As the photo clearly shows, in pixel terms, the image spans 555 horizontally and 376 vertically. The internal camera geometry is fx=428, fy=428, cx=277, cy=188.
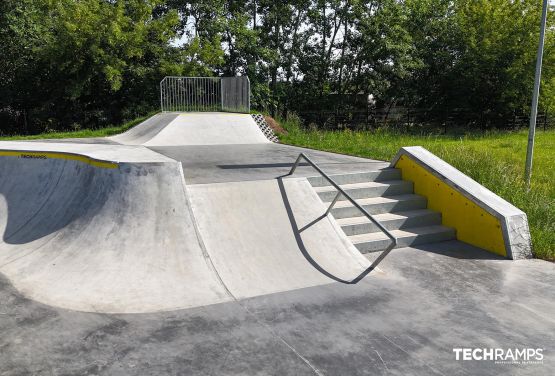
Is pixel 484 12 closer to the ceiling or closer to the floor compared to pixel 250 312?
closer to the ceiling

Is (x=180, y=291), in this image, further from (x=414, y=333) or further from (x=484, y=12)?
(x=484, y=12)

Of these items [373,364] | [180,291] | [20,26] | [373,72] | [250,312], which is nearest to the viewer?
[373,364]

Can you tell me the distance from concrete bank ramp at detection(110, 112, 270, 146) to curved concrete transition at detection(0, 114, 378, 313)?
6.02 metres

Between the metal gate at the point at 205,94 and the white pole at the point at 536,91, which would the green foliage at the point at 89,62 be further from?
the white pole at the point at 536,91

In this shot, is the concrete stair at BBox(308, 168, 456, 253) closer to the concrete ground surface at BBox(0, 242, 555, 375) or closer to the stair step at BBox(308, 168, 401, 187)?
the stair step at BBox(308, 168, 401, 187)

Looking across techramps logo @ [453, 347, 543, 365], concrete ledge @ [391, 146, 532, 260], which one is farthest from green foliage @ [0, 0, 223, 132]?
techramps logo @ [453, 347, 543, 365]

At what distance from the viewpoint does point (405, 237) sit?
19.3ft

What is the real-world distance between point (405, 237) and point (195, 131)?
8957 millimetres

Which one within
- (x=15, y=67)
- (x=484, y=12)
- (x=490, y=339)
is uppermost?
(x=484, y=12)

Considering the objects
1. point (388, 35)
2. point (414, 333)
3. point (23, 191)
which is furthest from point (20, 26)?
point (414, 333)

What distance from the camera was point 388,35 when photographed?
2306cm

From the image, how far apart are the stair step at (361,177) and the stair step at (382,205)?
0.44m

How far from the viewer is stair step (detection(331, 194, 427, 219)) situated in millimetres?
6148

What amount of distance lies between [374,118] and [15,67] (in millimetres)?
18203
